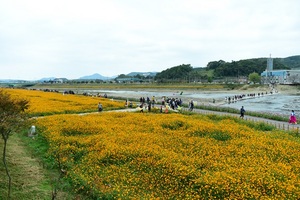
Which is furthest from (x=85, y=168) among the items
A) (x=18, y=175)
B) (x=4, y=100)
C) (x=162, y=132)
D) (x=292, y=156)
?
(x=292, y=156)

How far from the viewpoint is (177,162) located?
13.5 meters

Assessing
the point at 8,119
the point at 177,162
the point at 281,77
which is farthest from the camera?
the point at 281,77

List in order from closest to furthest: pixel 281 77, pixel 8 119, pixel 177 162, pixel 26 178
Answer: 1. pixel 8 119
2. pixel 26 178
3. pixel 177 162
4. pixel 281 77

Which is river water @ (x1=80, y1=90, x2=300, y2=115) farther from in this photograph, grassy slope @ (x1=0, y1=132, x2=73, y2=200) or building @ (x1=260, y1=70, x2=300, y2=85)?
building @ (x1=260, y1=70, x2=300, y2=85)

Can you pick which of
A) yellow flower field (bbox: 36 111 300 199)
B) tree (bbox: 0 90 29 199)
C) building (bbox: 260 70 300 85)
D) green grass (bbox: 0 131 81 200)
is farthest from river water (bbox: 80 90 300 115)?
building (bbox: 260 70 300 85)

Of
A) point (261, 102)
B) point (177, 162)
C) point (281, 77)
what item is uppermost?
point (281, 77)

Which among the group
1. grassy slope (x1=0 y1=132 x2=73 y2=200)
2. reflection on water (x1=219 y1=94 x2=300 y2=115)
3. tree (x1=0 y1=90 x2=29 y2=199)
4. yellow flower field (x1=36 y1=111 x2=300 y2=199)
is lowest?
reflection on water (x1=219 y1=94 x2=300 y2=115)

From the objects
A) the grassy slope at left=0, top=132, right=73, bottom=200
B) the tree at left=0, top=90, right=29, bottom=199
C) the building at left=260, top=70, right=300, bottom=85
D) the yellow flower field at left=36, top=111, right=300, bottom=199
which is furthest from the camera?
the building at left=260, top=70, right=300, bottom=85

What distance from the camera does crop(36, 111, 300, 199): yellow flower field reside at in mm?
10883

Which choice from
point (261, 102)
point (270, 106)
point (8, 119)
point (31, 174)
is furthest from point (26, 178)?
point (261, 102)

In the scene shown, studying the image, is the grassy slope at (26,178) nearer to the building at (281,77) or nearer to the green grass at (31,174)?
the green grass at (31,174)

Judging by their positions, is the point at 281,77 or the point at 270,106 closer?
the point at 270,106

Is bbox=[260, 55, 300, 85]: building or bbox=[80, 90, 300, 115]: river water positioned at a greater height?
bbox=[260, 55, 300, 85]: building

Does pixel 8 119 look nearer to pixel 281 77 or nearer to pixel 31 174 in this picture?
pixel 31 174
